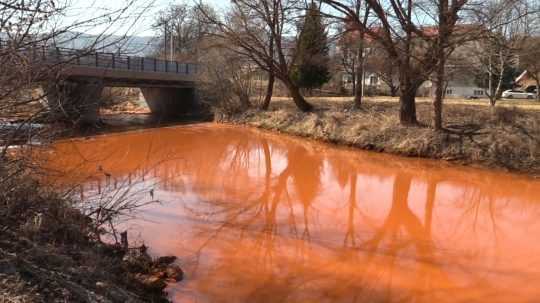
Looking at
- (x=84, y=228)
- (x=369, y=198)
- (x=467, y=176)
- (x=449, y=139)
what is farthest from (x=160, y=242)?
(x=449, y=139)

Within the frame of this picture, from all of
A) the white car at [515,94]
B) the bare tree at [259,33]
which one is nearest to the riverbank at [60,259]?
the bare tree at [259,33]

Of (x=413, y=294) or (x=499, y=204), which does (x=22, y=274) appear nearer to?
(x=413, y=294)

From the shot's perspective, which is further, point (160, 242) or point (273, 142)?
point (273, 142)

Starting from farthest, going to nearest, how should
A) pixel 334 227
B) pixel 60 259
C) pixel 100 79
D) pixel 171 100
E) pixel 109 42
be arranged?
pixel 171 100 < pixel 334 227 < pixel 100 79 < pixel 60 259 < pixel 109 42

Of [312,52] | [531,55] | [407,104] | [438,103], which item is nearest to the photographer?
[438,103]

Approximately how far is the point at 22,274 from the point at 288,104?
26462 mm

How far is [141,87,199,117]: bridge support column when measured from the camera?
36.8 meters

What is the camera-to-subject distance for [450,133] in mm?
17906

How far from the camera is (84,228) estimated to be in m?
6.05

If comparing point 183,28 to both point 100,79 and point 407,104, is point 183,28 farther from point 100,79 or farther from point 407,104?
point 100,79

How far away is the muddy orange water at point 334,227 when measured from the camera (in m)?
6.62

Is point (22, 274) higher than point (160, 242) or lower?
higher

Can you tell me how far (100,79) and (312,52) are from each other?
2022 centimetres

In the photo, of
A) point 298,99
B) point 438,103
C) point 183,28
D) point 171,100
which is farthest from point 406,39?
point 183,28
